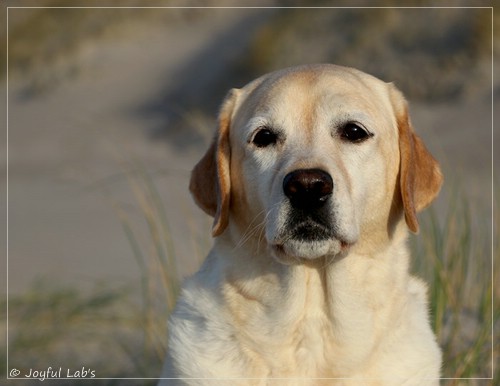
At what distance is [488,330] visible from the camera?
6.04m

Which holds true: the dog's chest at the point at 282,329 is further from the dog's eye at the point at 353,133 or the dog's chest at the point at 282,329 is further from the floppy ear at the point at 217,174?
the dog's eye at the point at 353,133

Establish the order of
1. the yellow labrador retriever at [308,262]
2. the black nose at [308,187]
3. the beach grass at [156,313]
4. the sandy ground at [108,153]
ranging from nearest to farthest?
the black nose at [308,187]
the yellow labrador retriever at [308,262]
the beach grass at [156,313]
the sandy ground at [108,153]

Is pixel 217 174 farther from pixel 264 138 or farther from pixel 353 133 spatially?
pixel 353 133

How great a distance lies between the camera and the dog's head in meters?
4.19

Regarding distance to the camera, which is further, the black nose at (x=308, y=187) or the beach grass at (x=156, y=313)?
the beach grass at (x=156, y=313)

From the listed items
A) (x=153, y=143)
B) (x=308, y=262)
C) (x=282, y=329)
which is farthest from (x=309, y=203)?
(x=153, y=143)

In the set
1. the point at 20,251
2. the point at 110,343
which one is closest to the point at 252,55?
the point at 20,251

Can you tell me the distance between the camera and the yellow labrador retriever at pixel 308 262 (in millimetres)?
4340

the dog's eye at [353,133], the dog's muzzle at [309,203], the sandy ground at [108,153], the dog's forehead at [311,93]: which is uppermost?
the dog's forehead at [311,93]

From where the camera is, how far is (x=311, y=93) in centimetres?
458

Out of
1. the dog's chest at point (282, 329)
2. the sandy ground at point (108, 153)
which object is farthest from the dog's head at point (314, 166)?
the sandy ground at point (108, 153)

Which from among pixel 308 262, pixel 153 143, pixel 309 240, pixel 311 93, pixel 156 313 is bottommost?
pixel 153 143

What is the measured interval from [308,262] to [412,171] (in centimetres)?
60

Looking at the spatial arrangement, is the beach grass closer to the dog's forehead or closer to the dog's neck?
the dog's neck
